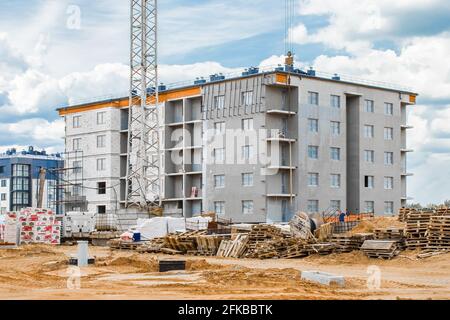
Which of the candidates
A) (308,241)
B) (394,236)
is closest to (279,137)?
(308,241)

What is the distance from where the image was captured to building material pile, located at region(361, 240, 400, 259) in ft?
113

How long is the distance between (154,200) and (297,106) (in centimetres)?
1722

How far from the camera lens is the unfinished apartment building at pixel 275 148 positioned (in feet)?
223

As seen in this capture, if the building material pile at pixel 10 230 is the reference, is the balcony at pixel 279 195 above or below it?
above

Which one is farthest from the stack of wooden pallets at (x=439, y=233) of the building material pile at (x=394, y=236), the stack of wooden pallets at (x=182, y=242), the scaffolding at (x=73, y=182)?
the scaffolding at (x=73, y=182)

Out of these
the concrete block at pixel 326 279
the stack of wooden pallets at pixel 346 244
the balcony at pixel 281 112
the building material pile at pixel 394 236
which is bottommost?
the concrete block at pixel 326 279

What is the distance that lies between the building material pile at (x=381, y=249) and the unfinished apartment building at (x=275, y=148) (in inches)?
1225

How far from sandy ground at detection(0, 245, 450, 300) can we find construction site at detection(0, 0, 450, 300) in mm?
174

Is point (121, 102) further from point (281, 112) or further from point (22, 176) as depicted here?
point (22, 176)

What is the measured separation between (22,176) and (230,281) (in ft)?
354

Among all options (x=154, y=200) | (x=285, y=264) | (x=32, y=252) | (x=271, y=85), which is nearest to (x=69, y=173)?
(x=154, y=200)

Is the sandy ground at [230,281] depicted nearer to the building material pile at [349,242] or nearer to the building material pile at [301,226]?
the building material pile at [349,242]

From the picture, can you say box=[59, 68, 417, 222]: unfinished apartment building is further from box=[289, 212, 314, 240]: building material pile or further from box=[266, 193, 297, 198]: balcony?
box=[289, 212, 314, 240]: building material pile

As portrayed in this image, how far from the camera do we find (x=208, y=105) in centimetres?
7288
